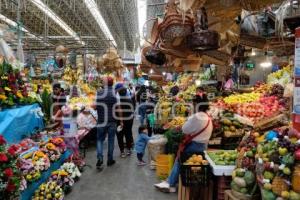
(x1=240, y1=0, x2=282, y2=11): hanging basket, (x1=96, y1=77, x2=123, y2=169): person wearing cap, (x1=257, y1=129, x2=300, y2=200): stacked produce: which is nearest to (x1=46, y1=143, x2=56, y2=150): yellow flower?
(x1=96, y1=77, x2=123, y2=169): person wearing cap

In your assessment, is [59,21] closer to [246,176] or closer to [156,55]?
[156,55]

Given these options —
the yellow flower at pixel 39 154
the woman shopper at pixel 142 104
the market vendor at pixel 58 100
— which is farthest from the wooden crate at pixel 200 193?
the woman shopper at pixel 142 104

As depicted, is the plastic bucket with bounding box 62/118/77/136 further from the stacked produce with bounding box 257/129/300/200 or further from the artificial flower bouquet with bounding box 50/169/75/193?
the stacked produce with bounding box 257/129/300/200

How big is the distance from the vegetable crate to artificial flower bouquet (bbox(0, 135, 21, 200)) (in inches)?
114

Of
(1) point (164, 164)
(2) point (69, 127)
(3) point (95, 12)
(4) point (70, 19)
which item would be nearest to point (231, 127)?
(1) point (164, 164)

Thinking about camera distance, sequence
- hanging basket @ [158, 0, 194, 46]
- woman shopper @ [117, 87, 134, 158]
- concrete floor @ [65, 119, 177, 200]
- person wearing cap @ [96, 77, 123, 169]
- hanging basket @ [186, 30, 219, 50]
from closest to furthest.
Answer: hanging basket @ [186, 30, 219, 50] < hanging basket @ [158, 0, 194, 46] < concrete floor @ [65, 119, 177, 200] < person wearing cap @ [96, 77, 123, 169] < woman shopper @ [117, 87, 134, 158]

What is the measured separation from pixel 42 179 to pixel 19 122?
3.72ft

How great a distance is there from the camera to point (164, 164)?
598 centimetres

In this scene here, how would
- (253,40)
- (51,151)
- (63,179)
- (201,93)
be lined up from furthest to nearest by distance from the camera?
(201,93) < (51,151) < (63,179) < (253,40)

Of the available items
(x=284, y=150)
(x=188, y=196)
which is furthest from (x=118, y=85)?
(x=284, y=150)

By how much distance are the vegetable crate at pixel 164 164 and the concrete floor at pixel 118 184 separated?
6.8 inches

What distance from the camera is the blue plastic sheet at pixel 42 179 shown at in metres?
4.39

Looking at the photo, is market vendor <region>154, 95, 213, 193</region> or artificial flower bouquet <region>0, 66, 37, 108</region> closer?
market vendor <region>154, 95, 213, 193</region>

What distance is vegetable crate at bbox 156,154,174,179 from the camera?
5957 millimetres
